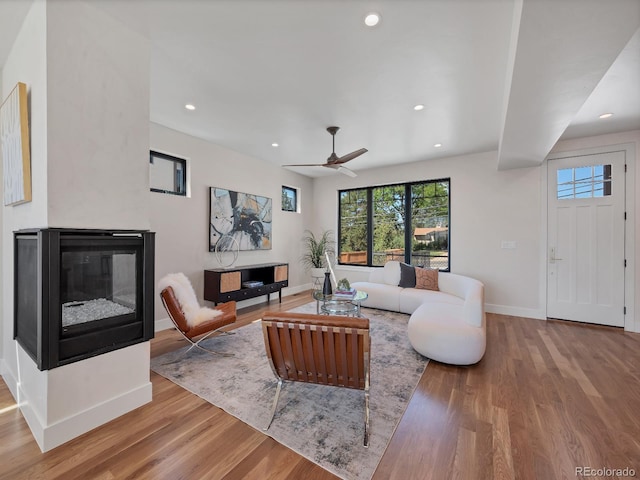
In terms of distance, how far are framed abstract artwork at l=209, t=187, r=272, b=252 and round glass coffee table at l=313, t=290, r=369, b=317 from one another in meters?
2.00

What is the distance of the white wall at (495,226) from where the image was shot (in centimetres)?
454

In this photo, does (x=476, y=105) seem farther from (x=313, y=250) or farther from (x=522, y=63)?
(x=313, y=250)

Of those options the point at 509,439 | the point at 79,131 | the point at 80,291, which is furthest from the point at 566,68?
the point at 80,291

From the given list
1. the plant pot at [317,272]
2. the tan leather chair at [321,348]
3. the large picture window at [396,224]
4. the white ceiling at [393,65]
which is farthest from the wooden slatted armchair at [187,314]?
the large picture window at [396,224]

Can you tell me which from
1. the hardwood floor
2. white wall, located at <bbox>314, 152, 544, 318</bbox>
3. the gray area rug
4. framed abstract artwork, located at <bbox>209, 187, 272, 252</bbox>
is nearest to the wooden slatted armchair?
the gray area rug

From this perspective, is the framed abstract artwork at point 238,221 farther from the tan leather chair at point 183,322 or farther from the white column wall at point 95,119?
the white column wall at point 95,119

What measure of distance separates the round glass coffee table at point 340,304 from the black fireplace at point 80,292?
6.83 ft

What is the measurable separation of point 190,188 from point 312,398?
3.56m

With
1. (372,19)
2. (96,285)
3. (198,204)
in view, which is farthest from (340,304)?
(372,19)

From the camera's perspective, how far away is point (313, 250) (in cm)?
652

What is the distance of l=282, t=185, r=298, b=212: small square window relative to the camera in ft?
20.6

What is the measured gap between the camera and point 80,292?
187 cm

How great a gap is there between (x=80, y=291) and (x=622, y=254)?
21.1 ft

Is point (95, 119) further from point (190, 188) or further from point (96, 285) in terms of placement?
point (190, 188)
